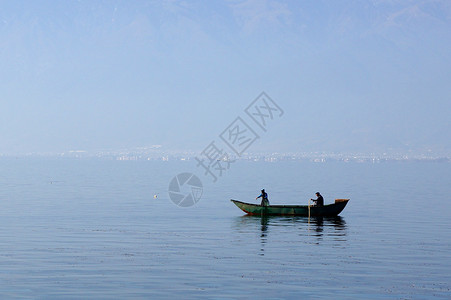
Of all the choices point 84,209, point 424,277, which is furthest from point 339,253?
point 84,209

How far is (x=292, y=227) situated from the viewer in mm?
59469

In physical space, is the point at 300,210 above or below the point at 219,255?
above

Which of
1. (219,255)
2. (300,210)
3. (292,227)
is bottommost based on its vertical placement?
(219,255)

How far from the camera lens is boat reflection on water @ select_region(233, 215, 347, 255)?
174 feet

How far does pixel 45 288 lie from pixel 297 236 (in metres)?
25.5

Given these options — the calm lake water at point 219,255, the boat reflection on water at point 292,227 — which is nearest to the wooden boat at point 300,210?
the boat reflection on water at point 292,227

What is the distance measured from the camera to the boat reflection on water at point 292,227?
5309cm

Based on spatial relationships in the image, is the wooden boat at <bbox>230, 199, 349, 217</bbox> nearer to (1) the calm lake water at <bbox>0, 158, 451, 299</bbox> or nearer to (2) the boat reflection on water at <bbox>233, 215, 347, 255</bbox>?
(2) the boat reflection on water at <bbox>233, 215, 347, 255</bbox>

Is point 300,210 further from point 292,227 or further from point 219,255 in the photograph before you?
point 219,255

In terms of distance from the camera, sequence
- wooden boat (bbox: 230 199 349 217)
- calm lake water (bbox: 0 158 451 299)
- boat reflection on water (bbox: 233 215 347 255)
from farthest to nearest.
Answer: wooden boat (bbox: 230 199 349 217) → boat reflection on water (bbox: 233 215 347 255) → calm lake water (bbox: 0 158 451 299)

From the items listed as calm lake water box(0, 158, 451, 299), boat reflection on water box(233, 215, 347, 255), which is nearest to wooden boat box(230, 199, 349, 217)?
boat reflection on water box(233, 215, 347, 255)

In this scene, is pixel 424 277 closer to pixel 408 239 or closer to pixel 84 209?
pixel 408 239

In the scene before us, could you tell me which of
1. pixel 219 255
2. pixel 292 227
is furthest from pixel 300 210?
pixel 219 255

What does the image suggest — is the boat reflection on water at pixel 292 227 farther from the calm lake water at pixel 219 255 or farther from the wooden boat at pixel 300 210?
the wooden boat at pixel 300 210
